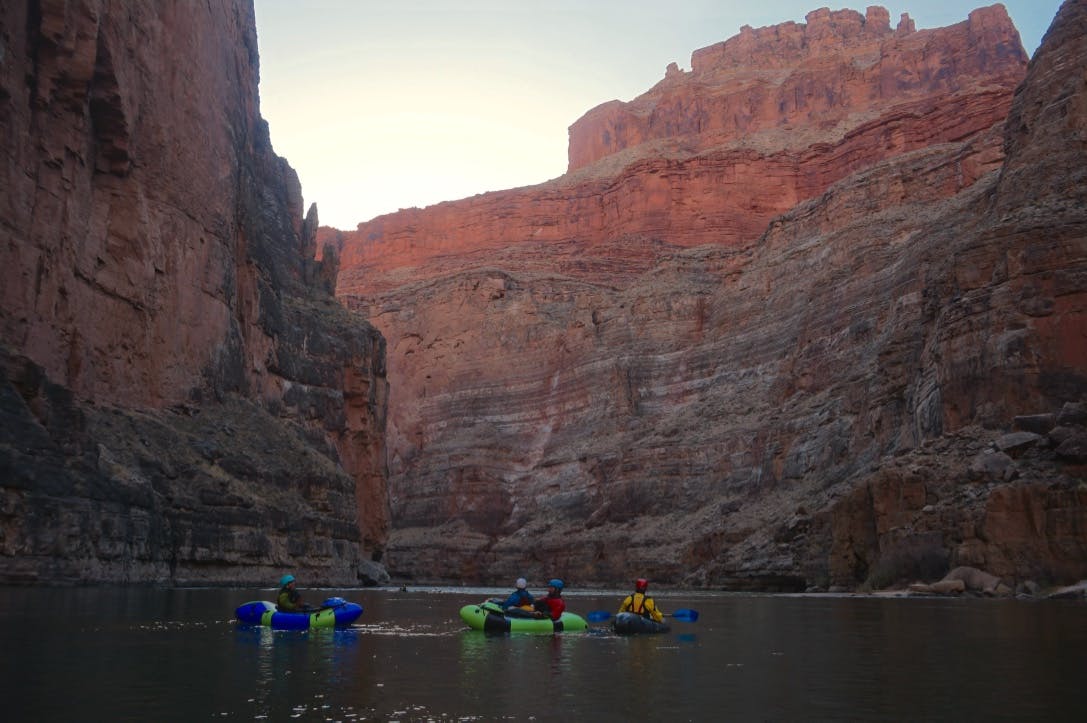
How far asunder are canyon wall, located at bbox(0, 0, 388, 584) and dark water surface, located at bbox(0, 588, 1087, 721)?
847 centimetres

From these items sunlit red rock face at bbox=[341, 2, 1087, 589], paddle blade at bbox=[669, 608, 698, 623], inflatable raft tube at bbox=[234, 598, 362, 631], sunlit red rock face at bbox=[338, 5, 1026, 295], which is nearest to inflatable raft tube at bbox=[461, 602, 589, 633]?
inflatable raft tube at bbox=[234, 598, 362, 631]

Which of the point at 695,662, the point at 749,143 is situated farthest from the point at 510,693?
the point at 749,143

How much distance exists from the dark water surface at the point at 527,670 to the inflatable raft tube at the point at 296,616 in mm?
300

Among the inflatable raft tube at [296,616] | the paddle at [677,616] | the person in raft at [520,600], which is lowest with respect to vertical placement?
the paddle at [677,616]

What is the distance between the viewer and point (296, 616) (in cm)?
2041

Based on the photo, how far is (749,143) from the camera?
148250 mm

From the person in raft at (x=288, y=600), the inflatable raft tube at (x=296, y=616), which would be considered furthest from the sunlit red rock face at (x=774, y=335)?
the person in raft at (x=288, y=600)

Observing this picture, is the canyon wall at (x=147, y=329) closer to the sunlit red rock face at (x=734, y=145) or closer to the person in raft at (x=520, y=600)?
the person in raft at (x=520, y=600)

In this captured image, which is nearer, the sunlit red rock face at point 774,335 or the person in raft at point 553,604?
the person in raft at point 553,604

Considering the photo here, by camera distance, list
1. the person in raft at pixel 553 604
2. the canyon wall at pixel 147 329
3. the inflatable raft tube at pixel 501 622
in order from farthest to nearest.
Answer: the canyon wall at pixel 147 329, the person in raft at pixel 553 604, the inflatable raft tube at pixel 501 622

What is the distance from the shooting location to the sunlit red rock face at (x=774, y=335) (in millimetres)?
40188

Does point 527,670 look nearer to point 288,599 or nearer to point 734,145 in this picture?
point 288,599

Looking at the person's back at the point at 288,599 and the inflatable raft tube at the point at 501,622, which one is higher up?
the person's back at the point at 288,599

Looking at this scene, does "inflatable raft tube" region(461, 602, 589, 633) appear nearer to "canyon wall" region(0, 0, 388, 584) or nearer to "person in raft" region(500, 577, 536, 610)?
"person in raft" region(500, 577, 536, 610)
